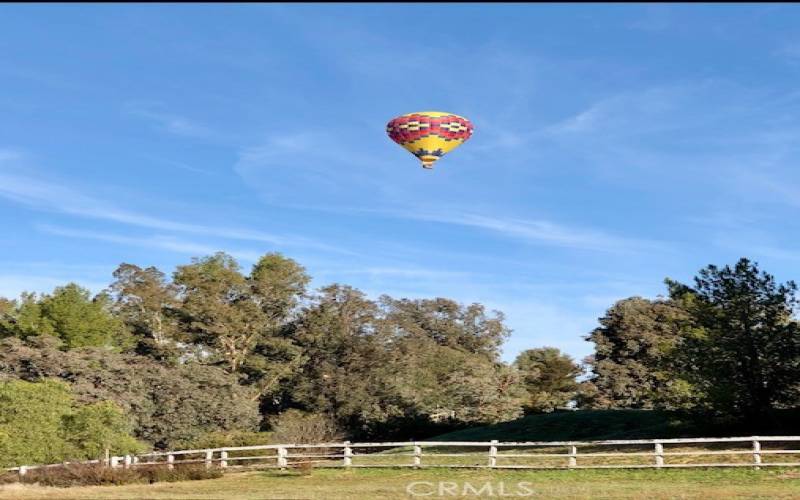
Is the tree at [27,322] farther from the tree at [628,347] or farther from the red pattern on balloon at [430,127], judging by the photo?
the tree at [628,347]

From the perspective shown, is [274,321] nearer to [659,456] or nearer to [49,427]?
[49,427]

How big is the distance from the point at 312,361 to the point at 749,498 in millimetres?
55460

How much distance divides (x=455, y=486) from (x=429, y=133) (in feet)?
88.6

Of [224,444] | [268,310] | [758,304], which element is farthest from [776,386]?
[268,310]

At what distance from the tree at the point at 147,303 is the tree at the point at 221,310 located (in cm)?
140

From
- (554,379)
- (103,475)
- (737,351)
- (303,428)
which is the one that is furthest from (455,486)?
(554,379)

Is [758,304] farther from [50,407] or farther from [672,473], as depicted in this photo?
[50,407]

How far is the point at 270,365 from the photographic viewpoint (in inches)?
2857

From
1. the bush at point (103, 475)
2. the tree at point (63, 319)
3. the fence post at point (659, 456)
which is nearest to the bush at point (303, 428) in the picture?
the tree at point (63, 319)

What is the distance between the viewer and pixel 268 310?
7831 cm

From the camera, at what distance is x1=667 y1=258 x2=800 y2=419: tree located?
3428cm

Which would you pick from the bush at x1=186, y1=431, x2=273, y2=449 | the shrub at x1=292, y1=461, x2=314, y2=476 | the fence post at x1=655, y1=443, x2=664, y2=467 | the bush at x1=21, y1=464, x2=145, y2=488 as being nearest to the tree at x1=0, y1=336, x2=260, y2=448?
the bush at x1=186, y1=431, x2=273, y2=449

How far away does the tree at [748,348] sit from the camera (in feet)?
112

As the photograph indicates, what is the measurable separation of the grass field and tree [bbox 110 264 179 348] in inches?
1865
